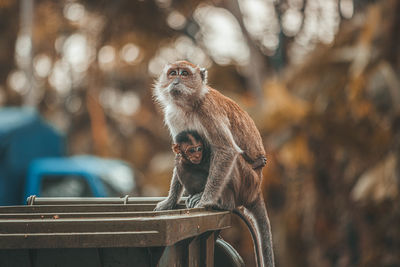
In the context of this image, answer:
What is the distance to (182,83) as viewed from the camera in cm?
432

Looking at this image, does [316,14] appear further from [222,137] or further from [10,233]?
[10,233]

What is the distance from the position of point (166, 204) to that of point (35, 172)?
6892 mm

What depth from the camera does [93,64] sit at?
2039cm

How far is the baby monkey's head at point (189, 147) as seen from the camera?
397 centimetres

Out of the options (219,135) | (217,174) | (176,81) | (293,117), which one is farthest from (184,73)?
(293,117)

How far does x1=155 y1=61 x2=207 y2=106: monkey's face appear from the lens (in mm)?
4293

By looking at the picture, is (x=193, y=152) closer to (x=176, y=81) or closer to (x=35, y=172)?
(x=176, y=81)

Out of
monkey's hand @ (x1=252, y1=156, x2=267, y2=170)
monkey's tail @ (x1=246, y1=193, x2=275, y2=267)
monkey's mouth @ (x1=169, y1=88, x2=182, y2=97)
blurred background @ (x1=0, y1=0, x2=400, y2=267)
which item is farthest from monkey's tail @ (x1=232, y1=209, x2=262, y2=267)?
blurred background @ (x1=0, y1=0, x2=400, y2=267)

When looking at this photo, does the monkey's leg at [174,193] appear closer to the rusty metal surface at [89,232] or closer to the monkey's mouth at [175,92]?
the monkey's mouth at [175,92]

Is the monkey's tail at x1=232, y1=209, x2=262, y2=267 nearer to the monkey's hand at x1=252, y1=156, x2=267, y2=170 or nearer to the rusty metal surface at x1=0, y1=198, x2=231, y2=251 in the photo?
the monkey's hand at x1=252, y1=156, x2=267, y2=170

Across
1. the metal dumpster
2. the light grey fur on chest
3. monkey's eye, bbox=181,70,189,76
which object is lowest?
the metal dumpster

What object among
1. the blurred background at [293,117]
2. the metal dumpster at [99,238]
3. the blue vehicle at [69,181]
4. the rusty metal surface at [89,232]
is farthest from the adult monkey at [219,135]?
the blue vehicle at [69,181]

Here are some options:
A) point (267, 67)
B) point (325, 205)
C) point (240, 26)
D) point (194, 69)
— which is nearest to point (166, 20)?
point (240, 26)

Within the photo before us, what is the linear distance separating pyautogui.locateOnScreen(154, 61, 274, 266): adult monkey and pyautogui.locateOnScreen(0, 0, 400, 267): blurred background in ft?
15.4
